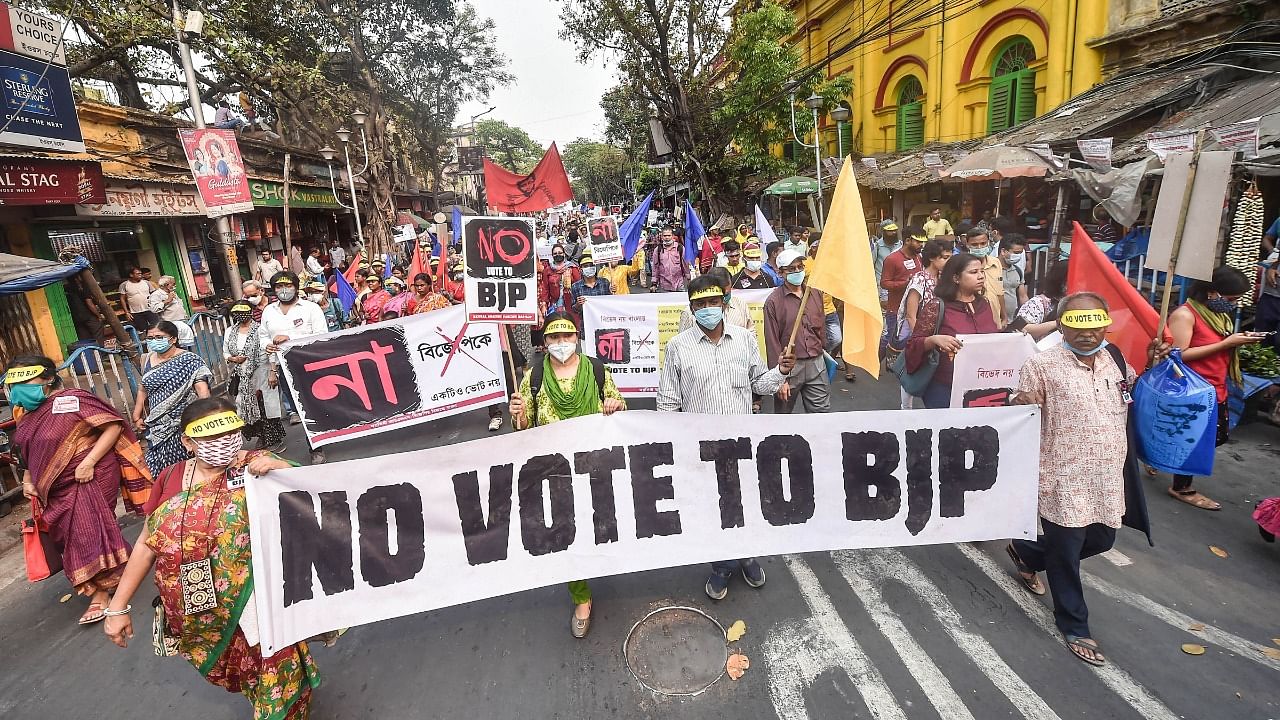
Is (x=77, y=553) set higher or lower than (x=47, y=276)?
lower

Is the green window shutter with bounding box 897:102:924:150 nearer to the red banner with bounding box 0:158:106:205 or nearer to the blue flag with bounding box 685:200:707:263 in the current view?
the blue flag with bounding box 685:200:707:263

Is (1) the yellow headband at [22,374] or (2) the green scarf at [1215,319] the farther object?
(2) the green scarf at [1215,319]

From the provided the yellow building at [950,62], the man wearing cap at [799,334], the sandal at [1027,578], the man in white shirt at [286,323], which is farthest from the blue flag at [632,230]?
the sandal at [1027,578]

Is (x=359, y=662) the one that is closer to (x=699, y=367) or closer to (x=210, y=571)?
(x=210, y=571)

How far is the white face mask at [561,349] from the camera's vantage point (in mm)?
3682

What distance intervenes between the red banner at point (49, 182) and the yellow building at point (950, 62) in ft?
40.1

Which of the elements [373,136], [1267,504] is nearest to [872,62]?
[373,136]

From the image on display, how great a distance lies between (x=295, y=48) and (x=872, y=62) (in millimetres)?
19008

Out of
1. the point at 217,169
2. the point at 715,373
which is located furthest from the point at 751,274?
the point at 217,169

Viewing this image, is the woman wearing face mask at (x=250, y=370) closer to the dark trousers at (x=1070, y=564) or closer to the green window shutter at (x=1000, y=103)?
the dark trousers at (x=1070, y=564)

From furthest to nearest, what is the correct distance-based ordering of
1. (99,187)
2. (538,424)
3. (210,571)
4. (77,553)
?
(99,187), (77,553), (538,424), (210,571)

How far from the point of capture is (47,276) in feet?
26.2

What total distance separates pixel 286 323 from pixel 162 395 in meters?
1.55

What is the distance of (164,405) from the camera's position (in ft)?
17.1
